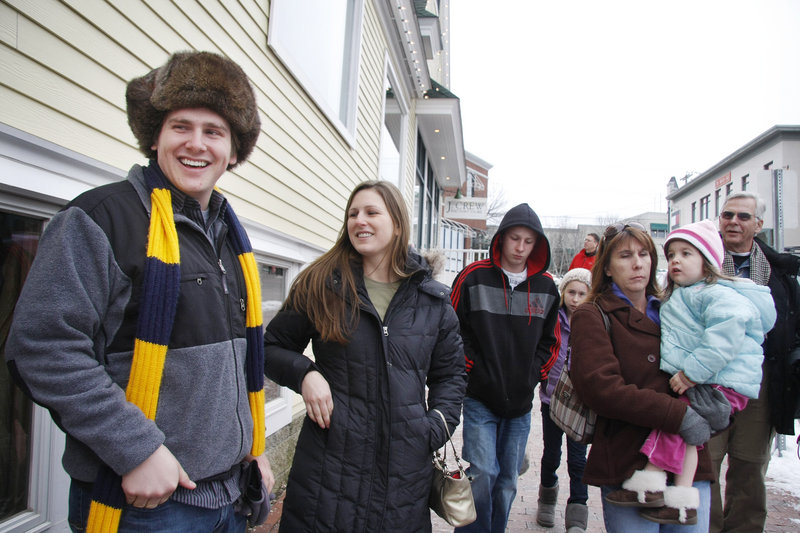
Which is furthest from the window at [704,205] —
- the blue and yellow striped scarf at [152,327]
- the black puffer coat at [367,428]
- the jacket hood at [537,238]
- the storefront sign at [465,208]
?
the blue and yellow striped scarf at [152,327]

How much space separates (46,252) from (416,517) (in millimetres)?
1621

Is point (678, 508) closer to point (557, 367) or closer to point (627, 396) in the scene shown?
point (627, 396)

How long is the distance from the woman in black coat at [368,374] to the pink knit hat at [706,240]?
50.3 inches

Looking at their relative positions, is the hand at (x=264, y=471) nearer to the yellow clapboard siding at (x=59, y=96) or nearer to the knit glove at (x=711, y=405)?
the yellow clapboard siding at (x=59, y=96)

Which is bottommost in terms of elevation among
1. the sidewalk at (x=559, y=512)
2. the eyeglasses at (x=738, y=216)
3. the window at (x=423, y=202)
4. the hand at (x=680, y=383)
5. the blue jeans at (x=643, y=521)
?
the sidewalk at (x=559, y=512)

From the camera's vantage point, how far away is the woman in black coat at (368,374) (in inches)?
73.7

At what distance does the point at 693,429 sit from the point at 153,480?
6.82 feet

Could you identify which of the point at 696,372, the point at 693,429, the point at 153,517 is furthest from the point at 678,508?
the point at 153,517

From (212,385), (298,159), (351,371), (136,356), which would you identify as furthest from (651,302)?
(298,159)

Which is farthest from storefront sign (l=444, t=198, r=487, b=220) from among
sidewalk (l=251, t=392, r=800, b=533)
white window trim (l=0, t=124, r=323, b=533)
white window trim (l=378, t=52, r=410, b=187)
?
white window trim (l=0, t=124, r=323, b=533)

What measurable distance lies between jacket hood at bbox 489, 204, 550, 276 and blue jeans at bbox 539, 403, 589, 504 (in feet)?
4.23

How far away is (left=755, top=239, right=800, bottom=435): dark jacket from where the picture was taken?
3172 mm

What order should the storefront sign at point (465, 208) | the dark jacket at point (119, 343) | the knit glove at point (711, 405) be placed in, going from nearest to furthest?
the dark jacket at point (119, 343) → the knit glove at point (711, 405) → the storefront sign at point (465, 208)

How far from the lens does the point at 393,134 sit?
1012 centimetres
